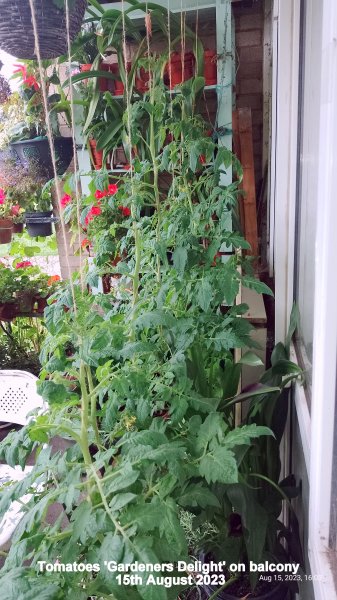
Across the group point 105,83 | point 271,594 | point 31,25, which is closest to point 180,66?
point 105,83

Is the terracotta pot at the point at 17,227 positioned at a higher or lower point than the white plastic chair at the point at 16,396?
higher

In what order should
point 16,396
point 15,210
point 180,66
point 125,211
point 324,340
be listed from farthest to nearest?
point 15,210
point 180,66
point 125,211
point 16,396
point 324,340

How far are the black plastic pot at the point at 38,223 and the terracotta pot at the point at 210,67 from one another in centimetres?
105

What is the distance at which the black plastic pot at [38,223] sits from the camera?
243 centimetres

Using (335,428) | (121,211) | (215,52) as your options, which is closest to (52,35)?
(121,211)

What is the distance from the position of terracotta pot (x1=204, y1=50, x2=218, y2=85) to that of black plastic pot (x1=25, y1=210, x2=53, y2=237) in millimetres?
1048

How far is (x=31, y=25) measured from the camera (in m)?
1.28

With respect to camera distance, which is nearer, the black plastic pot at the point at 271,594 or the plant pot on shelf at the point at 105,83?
the black plastic pot at the point at 271,594

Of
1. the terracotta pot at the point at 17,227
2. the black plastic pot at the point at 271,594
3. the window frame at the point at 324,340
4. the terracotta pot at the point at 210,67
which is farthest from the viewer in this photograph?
the terracotta pot at the point at 17,227

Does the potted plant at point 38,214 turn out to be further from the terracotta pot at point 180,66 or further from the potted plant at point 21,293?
the terracotta pot at point 180,66

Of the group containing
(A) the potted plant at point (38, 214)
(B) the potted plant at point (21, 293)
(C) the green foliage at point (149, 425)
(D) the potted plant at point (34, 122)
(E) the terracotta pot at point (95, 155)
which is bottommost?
(B) the potted plant at point (21, 293)

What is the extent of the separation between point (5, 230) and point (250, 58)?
1.56 meters

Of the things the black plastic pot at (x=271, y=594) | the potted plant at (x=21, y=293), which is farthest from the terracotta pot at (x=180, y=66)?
the black plastic pot at (x=271, y=594)

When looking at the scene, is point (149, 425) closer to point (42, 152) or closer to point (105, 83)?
point (42, 152)
